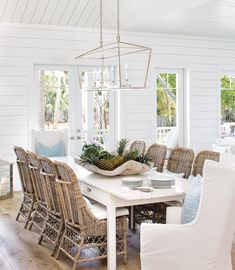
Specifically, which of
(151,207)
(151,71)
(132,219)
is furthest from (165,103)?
(151,207)

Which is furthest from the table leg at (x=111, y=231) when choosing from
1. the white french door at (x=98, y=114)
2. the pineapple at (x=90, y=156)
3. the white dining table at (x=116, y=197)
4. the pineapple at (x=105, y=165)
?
the white french door at (x=98, y=114)

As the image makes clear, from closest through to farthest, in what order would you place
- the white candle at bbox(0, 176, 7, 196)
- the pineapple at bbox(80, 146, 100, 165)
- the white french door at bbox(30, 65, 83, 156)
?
1. the pineapple at bbox(80, 146, 100, 165)
2. the white candle at bbox(0, 176, 7, 196)
3. the white french door at bbox(30, 65, 83, 156)

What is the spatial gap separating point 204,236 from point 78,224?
1154 mm

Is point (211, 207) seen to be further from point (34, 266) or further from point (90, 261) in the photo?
point (34, 266)

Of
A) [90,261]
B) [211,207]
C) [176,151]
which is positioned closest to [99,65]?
[176,151]

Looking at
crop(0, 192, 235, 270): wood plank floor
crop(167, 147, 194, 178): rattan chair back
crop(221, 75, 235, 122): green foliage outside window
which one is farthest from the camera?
crop(221, 75, 235, 122): green foliage outside window

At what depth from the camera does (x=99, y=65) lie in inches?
309

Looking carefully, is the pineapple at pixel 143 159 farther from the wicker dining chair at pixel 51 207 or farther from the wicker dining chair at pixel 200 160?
the wicker dining chair at pixel 51 207

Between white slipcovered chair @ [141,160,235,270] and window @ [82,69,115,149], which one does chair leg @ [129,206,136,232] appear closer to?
white slipcovered chair @ [141,160,235,270]

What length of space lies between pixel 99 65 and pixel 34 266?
4708mm

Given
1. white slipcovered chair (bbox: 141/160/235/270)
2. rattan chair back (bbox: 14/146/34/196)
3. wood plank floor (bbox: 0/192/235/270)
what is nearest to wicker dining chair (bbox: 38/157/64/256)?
wood plank floor (bbox: 0/192/235/270)

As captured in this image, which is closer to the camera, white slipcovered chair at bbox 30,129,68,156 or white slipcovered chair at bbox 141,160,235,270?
white slipcovered chair at bbox 141,160,235,270

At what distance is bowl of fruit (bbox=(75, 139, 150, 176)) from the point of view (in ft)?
13.9

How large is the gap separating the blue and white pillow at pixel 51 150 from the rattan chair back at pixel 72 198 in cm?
267
